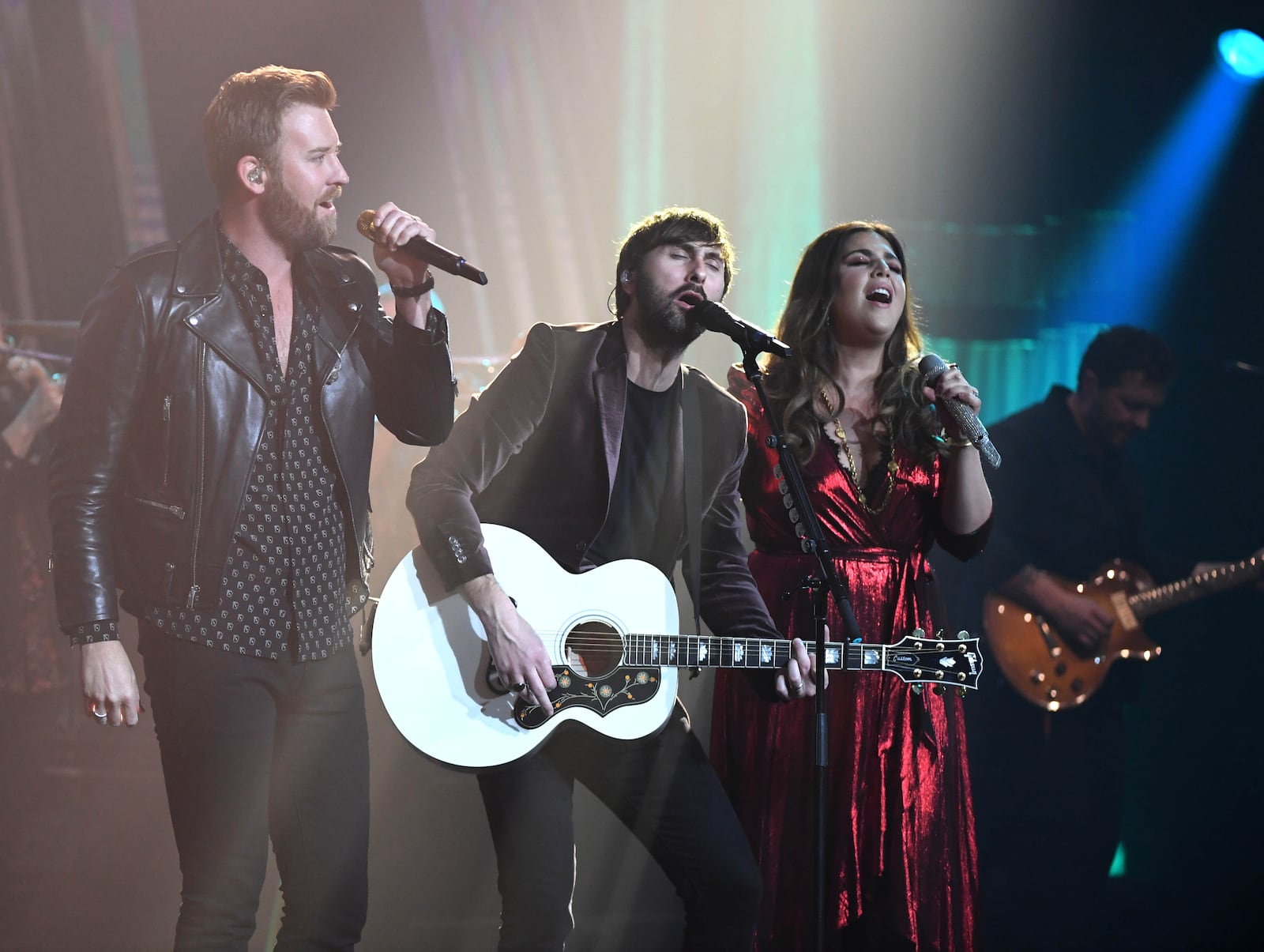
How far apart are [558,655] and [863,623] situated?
0.82m

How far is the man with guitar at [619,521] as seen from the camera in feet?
7.99

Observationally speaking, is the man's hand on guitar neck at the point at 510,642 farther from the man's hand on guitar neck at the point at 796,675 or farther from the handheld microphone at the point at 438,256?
the handheld microphone at the point at 438,256

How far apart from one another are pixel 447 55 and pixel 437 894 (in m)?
2.86

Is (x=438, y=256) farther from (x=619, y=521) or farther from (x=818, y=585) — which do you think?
(x=818, y=585)

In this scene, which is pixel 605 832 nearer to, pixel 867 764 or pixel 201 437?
pixel 867 764

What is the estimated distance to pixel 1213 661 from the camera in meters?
4.70

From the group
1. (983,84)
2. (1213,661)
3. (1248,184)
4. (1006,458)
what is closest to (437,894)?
(1006,458)

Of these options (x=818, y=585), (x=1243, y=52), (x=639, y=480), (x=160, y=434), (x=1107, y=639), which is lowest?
(x=1107, y=639)

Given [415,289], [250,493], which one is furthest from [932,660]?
[250,493]

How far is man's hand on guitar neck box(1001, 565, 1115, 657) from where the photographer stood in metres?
4.25

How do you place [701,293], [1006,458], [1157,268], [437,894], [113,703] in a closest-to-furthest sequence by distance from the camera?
1. [113,703]
2. [701,293]
3. [437,894]
4. [1006,458]
5. [1157,268]

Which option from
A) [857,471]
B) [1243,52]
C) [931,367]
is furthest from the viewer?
[1243,52]

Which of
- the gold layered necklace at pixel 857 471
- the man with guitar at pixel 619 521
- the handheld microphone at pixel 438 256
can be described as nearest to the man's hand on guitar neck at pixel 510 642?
the man with guitar at pixel 619 521

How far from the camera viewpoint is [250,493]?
87.9 inches
